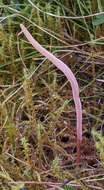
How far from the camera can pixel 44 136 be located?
1354 millimetres

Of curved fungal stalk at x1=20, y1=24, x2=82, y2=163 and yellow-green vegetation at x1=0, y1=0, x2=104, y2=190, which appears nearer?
curved fungal stalk at x1=20, y1=24, x2=82, y2=163

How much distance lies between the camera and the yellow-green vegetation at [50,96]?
1.29m

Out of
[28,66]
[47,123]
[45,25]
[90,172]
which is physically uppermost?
[45,25]

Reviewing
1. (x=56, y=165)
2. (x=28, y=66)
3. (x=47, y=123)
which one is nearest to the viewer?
(x=56, y=165)

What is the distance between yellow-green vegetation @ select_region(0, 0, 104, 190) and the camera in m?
1.29

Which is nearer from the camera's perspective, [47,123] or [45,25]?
[47,123]

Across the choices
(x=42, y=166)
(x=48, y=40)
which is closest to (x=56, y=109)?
(x=42, y=166)

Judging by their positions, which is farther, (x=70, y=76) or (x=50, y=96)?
(x=50, y=96)

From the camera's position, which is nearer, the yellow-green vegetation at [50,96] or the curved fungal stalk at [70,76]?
the curved fungal stalk at [70,76]

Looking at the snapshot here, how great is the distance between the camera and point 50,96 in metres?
1.46

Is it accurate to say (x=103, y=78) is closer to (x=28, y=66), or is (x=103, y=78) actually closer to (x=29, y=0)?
(x=28, y=66)

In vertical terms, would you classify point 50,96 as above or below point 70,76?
below

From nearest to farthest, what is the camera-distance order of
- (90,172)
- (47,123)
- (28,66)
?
1. (90,172)
2. (47,123)
3. (28,66)

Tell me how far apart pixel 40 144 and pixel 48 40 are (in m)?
0.44
